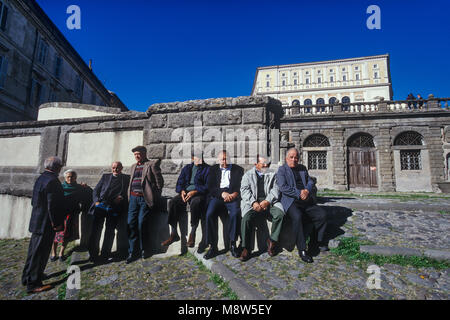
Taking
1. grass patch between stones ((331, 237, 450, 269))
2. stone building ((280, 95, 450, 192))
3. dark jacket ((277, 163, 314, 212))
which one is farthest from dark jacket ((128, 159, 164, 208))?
stone building ((280, 95, 450, 192))

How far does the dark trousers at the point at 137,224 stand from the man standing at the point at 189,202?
0.41m

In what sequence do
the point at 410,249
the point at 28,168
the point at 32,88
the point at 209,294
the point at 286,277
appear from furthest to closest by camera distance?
the point at 32,88 < the point at 28,168 < the point at 410,249 < the point at 286,277 < the point at 209,294

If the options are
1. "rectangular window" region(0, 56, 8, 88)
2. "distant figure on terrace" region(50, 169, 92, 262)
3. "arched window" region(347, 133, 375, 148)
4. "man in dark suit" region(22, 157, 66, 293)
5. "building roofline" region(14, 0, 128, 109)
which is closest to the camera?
"man in dark suit" region(22, 157, 66, 293)

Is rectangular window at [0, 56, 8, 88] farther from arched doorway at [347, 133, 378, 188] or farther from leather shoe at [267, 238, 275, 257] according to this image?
arched doorway at [347, 133, 378, 188]

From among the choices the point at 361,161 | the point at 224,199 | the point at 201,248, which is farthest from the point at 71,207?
the point at 361,161

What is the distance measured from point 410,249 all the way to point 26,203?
801cm

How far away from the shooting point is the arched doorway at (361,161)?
16859mm

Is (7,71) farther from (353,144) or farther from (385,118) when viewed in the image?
(385,118)

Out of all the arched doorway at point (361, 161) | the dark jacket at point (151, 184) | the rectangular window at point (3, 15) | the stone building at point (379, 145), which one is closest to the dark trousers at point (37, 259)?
the dark jacket at point (151, 184)

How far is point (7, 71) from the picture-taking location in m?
14.1

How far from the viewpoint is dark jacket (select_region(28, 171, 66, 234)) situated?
10.1ft

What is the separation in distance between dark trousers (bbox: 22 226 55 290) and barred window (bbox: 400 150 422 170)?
69.0 feet

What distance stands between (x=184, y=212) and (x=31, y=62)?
65.9ft
